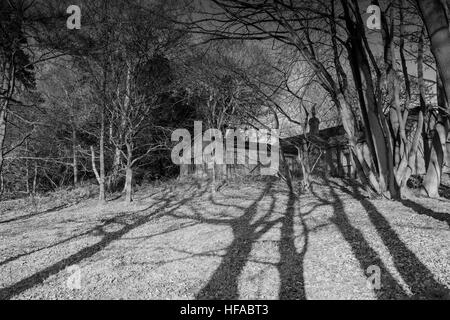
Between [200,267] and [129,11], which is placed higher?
[129,11]

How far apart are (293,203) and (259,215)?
5.82 ft

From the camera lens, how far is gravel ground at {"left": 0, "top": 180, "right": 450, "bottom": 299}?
152 inches

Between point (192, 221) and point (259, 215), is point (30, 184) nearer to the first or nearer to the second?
point (192, 221)

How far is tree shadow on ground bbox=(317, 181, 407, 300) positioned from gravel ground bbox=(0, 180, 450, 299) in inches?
0.7

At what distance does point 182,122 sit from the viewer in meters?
18.6

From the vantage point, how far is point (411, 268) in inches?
157

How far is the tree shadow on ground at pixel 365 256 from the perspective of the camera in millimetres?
3459

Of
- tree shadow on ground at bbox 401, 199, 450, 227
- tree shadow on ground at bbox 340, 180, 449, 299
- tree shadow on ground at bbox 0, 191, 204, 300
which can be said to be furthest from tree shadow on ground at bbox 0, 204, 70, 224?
tree shadow on ground at bbox 401, 199, 450, 227

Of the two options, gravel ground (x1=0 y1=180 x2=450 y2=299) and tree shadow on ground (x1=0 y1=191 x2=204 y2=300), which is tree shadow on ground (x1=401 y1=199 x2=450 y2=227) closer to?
gravel ground (x1=0 y1=180 x2=450 y2=299)

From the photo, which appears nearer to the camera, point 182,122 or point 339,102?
point 339,102

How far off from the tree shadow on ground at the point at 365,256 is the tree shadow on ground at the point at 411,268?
156mm

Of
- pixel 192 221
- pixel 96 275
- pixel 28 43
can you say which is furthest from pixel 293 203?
pixel 28 43

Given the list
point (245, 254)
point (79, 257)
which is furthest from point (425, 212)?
point (79, 257)
